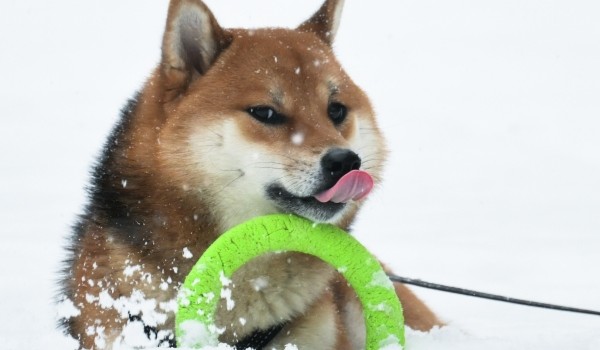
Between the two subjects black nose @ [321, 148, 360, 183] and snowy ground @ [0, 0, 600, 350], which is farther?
snowy ground @ [0, 0, 600, 350]

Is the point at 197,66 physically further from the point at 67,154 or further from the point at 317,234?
the point at 67,154

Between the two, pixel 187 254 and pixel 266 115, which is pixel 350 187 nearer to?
pixel 266 115

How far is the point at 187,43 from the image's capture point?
3.70 m

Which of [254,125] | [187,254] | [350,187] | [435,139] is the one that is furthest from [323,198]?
[435,139]

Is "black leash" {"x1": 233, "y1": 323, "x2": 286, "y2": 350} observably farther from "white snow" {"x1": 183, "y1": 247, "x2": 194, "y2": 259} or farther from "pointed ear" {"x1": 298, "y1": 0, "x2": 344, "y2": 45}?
"pointed ear" {"x1": 298, "y1": 0, "x2": 344, "y2": 45}

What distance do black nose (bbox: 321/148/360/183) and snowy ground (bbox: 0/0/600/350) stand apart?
92 centimetres

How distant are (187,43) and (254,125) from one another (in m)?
0.51

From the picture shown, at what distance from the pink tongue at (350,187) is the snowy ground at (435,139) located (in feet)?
2.75

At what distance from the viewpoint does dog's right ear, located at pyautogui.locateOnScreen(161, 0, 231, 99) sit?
3.60 meters

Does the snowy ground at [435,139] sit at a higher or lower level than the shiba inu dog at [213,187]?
lower

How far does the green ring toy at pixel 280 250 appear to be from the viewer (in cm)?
312

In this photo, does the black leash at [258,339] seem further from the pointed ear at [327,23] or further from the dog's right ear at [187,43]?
the pointed ear at [327,23]

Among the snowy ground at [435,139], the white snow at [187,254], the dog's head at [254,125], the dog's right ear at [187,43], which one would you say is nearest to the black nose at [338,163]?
the dog's head at [254,125]

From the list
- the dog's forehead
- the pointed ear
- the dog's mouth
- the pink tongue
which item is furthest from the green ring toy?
the pointed ear
